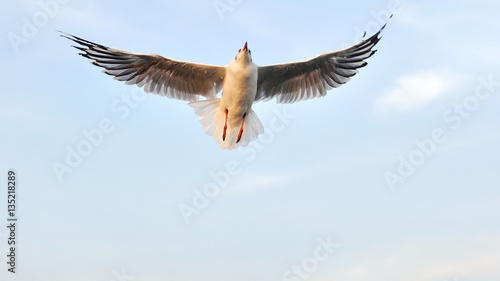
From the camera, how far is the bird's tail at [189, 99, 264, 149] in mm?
10883

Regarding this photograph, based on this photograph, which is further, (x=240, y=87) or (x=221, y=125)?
(x=221, y=125)

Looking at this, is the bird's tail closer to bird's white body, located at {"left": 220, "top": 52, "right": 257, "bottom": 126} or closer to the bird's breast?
bird's white body, located at {"left": 220, "top": 52, "right": 257, "bottom": 126}

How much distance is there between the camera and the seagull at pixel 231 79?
1045 centimetres

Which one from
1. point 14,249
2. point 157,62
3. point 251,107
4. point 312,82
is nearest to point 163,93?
point 157,62

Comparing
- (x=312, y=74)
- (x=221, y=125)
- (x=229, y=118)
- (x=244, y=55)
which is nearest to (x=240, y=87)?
(x=244, y=55)

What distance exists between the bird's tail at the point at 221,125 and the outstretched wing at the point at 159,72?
30 centimetres

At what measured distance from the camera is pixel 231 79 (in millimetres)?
10391

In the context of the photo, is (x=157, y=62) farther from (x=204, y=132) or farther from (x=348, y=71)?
(x=348, y=71)

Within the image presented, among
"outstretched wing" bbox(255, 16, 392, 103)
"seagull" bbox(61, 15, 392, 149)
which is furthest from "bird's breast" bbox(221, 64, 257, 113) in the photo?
"outstretched wing" bbox(255, 16, 392, 103)

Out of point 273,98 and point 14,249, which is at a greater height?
point 273,98

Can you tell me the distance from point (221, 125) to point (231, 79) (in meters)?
0.86

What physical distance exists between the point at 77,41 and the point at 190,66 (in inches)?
69.0

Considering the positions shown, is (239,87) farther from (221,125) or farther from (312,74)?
(312,74)

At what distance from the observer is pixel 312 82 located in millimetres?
11336
